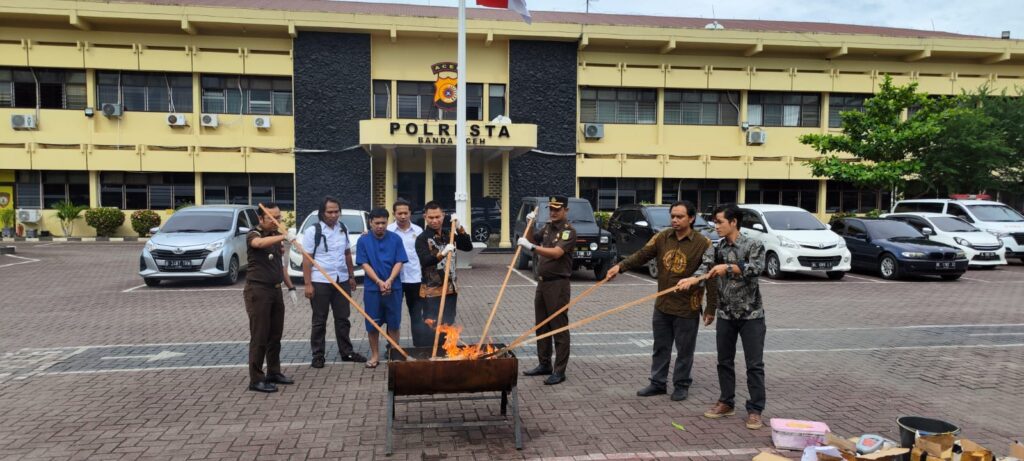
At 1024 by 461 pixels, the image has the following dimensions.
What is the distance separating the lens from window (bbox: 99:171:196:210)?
83.3ft

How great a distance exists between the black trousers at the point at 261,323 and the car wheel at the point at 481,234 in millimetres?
16993

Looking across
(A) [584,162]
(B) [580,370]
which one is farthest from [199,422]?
(A) [584,162]

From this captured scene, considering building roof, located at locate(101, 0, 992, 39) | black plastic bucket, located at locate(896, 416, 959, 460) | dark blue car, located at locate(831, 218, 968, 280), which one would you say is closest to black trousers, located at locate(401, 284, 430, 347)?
black plastic bucket, located at locate(896, 416, 959, 460)

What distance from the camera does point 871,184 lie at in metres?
22.4

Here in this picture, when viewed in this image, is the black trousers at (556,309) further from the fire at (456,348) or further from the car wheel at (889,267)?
the car wheel at (889,267)

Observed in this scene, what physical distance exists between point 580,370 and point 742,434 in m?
2.23

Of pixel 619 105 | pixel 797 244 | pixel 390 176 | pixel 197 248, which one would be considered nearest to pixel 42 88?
pixel 390 176

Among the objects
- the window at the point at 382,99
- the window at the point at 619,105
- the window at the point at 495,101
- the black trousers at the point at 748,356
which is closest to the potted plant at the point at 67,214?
the window at the point at 382,99

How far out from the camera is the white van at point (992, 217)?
60.3 feet

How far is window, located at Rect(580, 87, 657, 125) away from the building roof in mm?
2776

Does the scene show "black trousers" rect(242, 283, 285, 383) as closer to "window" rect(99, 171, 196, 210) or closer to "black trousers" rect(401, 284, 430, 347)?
"black trousers" rect(401, 284, 430, 347)

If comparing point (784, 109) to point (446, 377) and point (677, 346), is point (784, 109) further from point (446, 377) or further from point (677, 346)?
point (446, 377)

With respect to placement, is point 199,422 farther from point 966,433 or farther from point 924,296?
point 924,296

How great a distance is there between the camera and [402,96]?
83.7 ft
